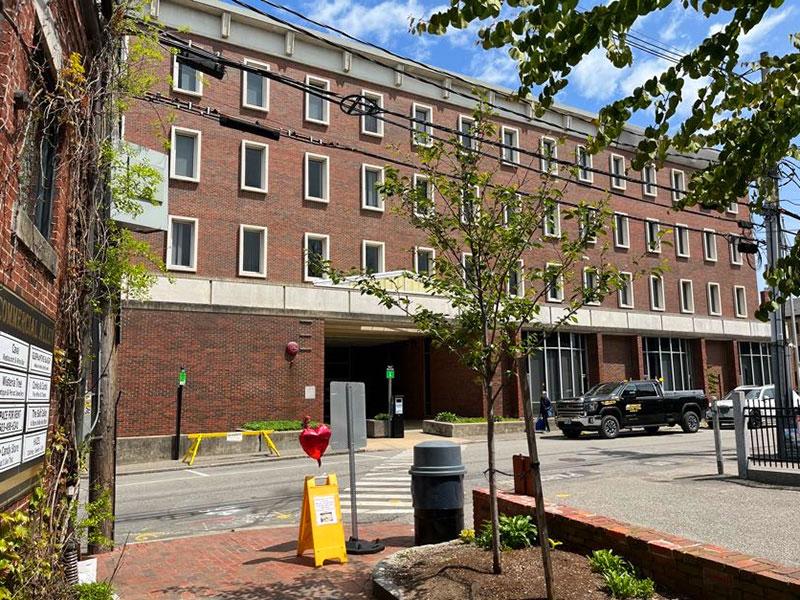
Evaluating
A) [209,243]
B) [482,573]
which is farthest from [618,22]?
[209,243]

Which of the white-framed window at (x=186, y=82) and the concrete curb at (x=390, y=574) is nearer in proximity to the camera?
the concrete curb at (x=390, y=574)

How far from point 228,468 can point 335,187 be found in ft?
45.7

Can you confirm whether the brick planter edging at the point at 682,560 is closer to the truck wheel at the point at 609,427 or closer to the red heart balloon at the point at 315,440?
the red heart balloon at the point at 315,440

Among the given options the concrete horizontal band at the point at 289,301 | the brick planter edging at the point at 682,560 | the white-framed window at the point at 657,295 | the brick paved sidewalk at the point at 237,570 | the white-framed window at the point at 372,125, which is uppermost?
the white-framed window at the point at 372,125

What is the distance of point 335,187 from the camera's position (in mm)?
28109

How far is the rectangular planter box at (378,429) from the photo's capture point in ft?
84.5

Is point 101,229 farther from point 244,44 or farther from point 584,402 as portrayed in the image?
point 244,44

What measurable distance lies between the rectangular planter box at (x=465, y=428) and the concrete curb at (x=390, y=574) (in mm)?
17962

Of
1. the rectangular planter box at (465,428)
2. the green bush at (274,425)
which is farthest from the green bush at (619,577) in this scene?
the rectangular planter box at (465,428)

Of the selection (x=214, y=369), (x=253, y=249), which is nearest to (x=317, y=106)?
(x=253, y=249)

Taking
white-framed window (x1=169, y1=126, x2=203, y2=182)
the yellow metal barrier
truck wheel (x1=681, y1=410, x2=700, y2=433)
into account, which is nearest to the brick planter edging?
the yellow metal barrier

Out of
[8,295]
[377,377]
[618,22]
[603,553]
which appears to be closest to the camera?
[618,22]

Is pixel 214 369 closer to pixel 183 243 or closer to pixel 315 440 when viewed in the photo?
pixel 183 243

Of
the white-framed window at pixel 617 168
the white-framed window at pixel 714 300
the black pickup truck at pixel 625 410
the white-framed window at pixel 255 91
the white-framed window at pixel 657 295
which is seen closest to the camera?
the black pickup truck at pixel 625 410
